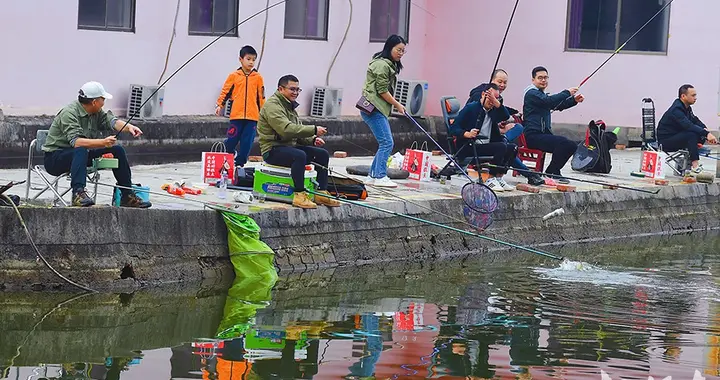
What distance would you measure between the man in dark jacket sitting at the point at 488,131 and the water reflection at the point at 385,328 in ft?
8.09

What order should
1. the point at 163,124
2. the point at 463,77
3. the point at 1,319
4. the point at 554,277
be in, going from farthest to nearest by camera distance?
the point at 463,77 < the point at 163,124 < the point at 554,277 < the point at 1,319

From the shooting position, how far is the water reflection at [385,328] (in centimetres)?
1015

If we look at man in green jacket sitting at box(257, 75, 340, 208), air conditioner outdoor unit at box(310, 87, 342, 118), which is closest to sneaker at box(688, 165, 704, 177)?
air conditioner outdoor unit at box(310, 87, 342, 118)

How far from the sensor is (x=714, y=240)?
60.9 ft

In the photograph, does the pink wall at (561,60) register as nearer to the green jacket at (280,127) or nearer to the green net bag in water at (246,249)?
the green jacket at (280,127)

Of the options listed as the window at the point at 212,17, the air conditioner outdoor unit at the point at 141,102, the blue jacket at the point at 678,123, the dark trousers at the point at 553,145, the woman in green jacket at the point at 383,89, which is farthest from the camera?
the window at the point at 212,17

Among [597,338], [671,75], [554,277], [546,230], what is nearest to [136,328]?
[597,338]

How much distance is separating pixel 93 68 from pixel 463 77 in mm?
7558

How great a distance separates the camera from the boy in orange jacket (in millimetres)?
17188

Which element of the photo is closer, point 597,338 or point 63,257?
point 597,338

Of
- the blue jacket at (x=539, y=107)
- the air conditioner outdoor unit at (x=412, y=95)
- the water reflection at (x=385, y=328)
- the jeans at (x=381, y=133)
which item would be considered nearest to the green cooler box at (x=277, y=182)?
the water reflection at (x=385, y=328)

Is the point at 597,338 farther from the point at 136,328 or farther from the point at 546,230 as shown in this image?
the point at 546,230

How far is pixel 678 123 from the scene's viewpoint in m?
20.2

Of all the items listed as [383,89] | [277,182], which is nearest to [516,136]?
[383,89]
